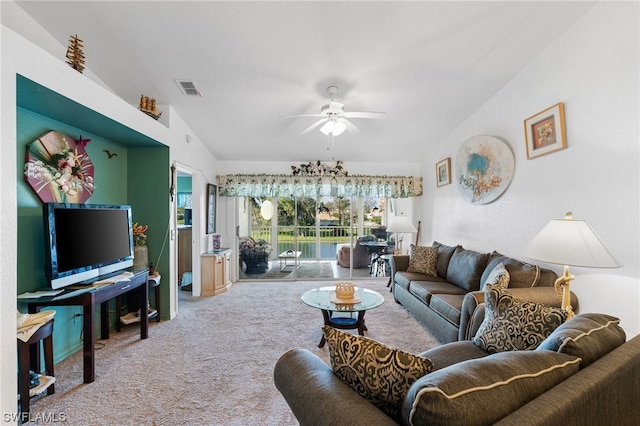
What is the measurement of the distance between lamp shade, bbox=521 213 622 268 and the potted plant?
4623 mm

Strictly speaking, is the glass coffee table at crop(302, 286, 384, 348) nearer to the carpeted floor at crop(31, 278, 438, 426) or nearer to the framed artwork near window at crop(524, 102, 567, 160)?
the carpeted floor at crop(31, 278, 438, 426)

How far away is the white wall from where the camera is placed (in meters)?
1.90

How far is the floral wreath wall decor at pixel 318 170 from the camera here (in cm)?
549

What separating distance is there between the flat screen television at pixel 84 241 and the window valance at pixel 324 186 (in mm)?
2551

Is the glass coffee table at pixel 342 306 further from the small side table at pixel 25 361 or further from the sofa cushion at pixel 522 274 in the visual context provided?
the small side table at pixel 25 361

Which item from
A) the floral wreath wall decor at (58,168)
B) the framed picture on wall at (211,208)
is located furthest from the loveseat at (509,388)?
the framed picture on wall at (211,208)

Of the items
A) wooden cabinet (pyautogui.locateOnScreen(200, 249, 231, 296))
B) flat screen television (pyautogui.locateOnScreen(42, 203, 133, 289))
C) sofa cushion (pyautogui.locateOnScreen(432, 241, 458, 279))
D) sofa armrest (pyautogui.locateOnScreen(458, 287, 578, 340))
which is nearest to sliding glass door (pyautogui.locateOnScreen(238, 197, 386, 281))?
wooden cabinet (pyautogui.locateOnScreen(200, 249, 231, 296))

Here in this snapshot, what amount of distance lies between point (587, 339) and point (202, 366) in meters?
2.60

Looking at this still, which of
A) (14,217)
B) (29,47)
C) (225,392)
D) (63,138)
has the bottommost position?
(225,392)

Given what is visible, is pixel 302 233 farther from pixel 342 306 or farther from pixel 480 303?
pixel 480 303

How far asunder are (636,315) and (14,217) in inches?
154

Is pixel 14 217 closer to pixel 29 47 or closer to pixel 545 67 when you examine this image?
pixel 29 47

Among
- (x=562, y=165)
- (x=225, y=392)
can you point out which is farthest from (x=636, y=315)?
(x=225, y=392)

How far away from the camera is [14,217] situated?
164 cm
